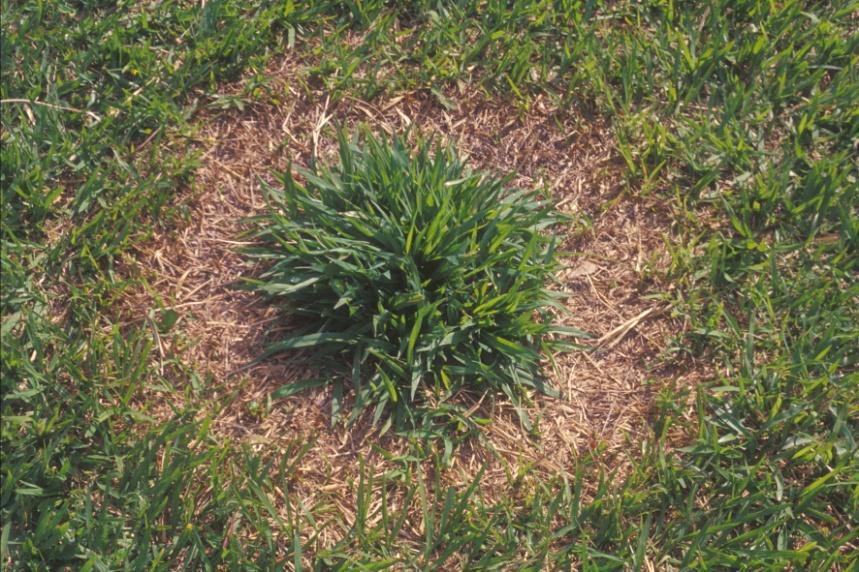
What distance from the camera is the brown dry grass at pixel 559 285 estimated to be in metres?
2.38

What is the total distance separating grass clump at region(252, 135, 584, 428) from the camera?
2383mm

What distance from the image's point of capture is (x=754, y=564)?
223 cm

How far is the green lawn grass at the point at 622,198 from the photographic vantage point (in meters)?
2.22

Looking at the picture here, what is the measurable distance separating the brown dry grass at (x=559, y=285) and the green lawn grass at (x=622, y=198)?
0.06m

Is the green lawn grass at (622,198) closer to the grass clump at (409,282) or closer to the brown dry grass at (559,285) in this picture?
the brown dry grass at (559,285)

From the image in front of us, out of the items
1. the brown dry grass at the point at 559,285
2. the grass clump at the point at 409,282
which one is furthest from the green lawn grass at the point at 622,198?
the grass clump at the point at 409,282

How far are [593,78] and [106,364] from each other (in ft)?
5.66

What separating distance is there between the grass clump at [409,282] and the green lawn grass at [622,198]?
252 mm

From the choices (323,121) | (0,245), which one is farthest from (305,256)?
(0,245)

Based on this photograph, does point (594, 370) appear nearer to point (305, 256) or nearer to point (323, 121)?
point (305, 256)

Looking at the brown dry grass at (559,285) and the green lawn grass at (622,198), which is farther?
the brown dry grass at (559,285)

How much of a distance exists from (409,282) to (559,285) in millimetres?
511

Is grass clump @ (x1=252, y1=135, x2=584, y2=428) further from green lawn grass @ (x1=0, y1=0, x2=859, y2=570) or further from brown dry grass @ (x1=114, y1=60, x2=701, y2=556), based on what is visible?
green lawn grass @ (x1=0, y1=0, x2=859, y2=570)

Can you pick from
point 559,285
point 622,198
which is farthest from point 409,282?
point 622,198
